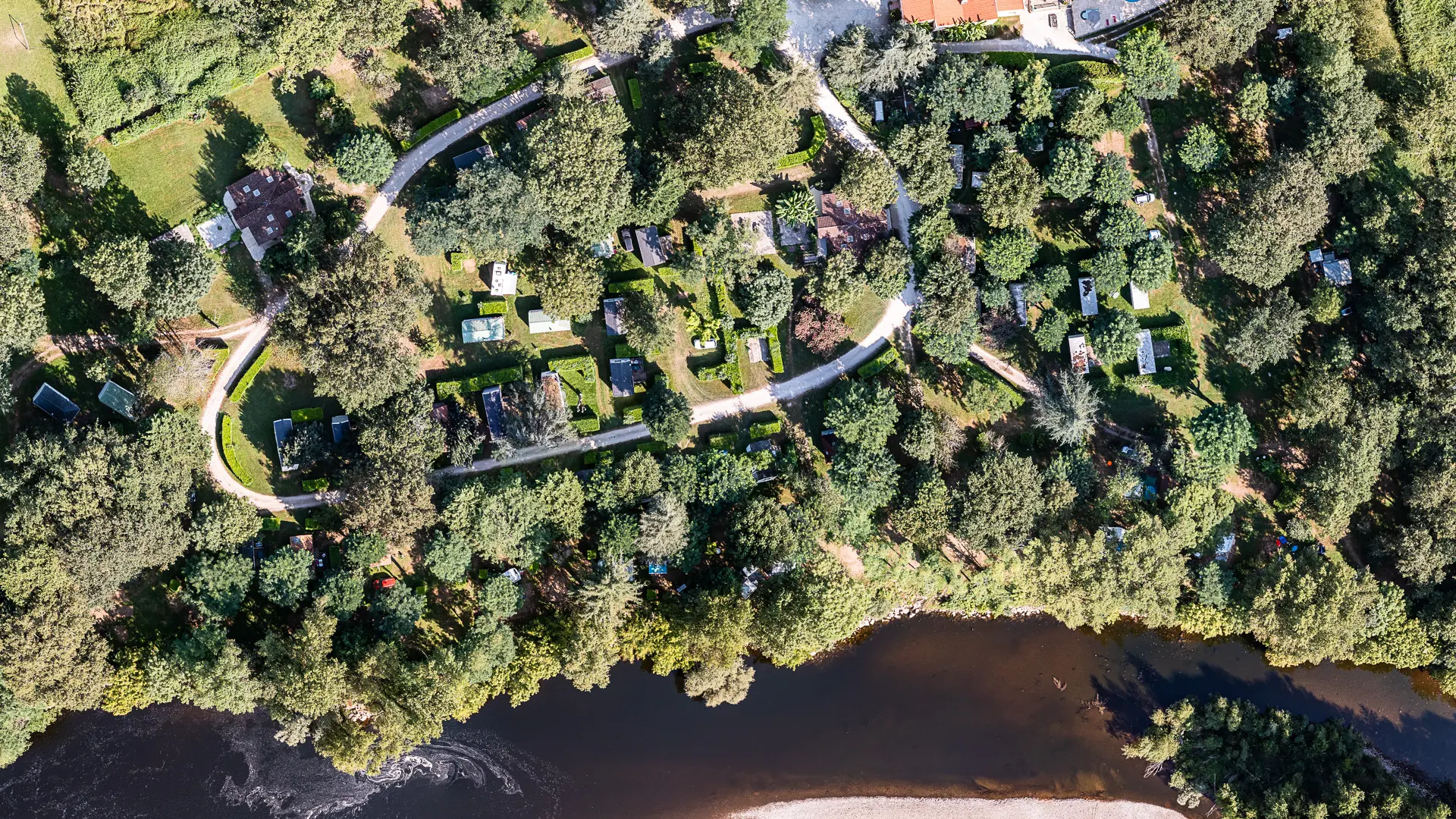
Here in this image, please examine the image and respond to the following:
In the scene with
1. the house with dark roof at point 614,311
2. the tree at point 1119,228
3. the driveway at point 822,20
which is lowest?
the tree at point 1119,228

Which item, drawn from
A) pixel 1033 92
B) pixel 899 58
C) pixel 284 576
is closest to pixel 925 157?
pixel 899 58

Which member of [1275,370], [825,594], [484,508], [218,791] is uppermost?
[484,508]

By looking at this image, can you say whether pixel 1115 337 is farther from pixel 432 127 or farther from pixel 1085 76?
pixel 432 127

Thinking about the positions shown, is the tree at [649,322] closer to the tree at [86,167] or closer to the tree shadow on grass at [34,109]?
the tree at [86,167]

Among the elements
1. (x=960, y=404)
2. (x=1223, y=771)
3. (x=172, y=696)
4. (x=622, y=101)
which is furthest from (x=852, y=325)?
(x=172, y=696)

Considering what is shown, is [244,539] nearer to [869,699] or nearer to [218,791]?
[218,791]

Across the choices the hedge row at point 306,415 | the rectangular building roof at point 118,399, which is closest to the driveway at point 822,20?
the hedge row at point 306,415

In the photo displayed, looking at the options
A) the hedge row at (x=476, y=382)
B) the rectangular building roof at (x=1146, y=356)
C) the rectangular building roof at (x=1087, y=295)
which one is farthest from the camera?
the rectangular building roof at (x=1146, y=356)
